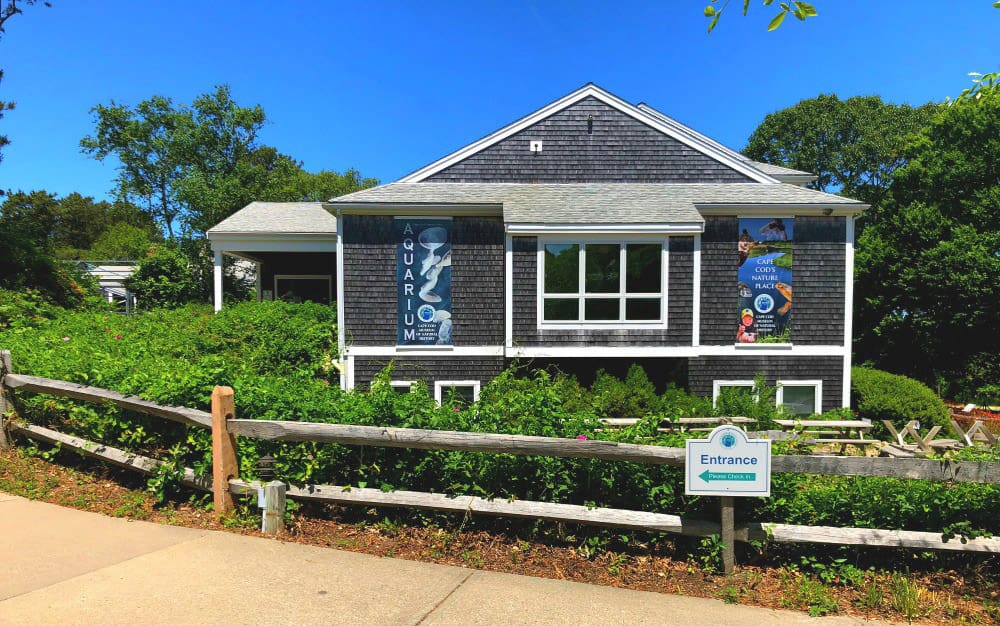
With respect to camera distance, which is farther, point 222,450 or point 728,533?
point 222,450

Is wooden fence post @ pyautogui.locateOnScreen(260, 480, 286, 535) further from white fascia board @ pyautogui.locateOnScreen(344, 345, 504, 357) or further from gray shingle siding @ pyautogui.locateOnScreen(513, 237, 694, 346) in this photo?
white fascia board @ pyautogui.locateOnScreen(344, 345, 504, 357)

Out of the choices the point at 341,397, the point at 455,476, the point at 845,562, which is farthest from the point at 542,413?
the point at 845,562

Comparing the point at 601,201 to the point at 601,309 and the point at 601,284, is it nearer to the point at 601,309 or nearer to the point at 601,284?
the point at 601,284

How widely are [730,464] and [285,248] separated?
616 inches

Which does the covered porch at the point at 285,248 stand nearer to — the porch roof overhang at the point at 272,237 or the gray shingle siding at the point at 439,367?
the porch roof overhang at the point at 272,237

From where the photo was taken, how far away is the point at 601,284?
38.3 ft

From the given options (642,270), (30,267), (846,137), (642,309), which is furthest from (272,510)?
(846,137)

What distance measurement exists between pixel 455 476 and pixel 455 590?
3.44 feet

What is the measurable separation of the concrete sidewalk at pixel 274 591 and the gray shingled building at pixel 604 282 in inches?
306

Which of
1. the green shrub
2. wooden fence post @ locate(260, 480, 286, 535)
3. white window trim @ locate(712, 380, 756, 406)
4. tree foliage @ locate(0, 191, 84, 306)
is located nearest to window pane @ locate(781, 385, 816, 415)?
white window trim @ locate(712, 380, 756, 406)

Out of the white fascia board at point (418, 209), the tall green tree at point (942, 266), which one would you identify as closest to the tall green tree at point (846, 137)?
the tall green tree at point (942, 266)

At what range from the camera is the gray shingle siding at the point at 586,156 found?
1338cm

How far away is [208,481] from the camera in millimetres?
4953

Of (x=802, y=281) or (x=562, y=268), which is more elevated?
(x=562, y=268)
